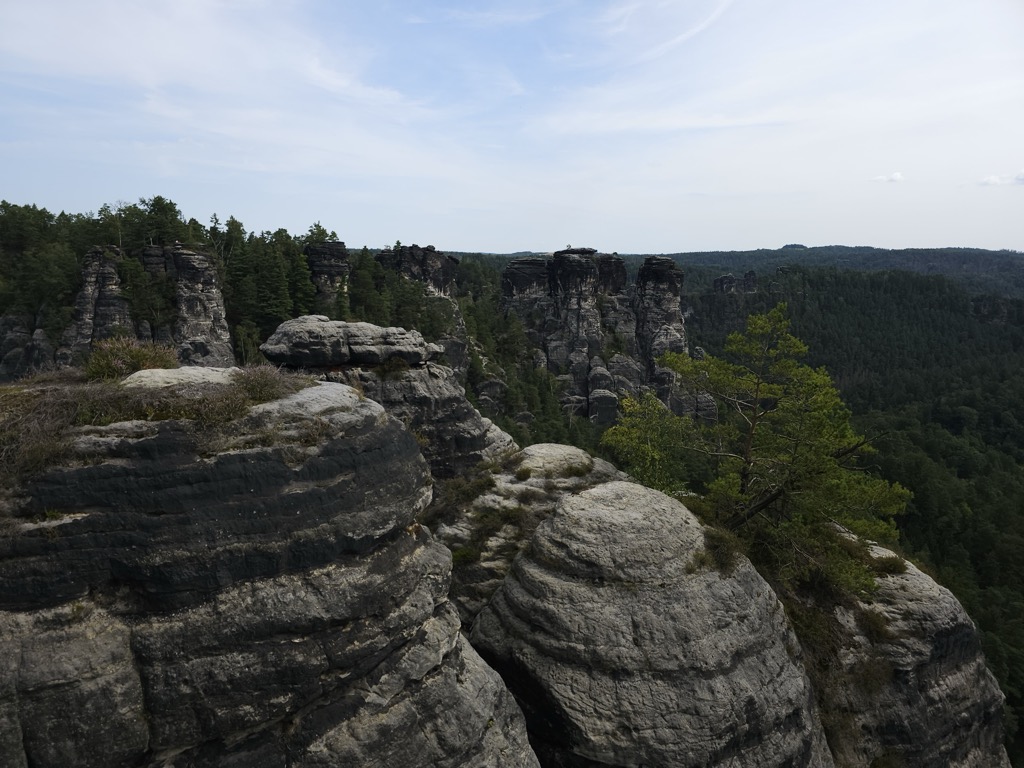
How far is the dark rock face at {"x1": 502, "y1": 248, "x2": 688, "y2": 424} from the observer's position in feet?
268

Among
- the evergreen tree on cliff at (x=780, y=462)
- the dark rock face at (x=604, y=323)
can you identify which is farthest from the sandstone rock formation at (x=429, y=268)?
the evergreen tree on cliff at (x=780, y=462)

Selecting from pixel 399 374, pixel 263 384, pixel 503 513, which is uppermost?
pixel 263 384

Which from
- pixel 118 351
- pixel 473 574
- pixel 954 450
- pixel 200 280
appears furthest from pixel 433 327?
pixel 954 450

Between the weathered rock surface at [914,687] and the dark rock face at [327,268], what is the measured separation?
51.4 metres

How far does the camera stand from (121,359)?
10.6m

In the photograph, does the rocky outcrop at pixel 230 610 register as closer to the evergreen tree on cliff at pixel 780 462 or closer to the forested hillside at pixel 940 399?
the evergreen tree on cliff at pixel 780 462

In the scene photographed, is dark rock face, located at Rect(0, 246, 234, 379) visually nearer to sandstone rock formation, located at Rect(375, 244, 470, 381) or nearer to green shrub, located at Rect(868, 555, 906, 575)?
sandstone rock formation, located at Rect(375, 244, 470, 381)

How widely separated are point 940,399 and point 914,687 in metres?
105

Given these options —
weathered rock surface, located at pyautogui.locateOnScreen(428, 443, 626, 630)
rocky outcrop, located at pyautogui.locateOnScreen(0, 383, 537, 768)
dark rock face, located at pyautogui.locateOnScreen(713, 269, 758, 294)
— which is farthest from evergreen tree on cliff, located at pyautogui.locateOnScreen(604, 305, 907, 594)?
dark rock face, located at pyautogui.locateOnScreen(713, 269, 758, 294)

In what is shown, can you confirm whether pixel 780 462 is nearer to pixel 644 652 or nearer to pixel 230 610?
pixel 644 652

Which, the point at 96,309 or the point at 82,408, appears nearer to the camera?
the point at 82,408

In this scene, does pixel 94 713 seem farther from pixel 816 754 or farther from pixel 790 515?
pixel 790 515

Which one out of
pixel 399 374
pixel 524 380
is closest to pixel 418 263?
pixel 524 380

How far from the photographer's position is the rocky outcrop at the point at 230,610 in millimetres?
7566
